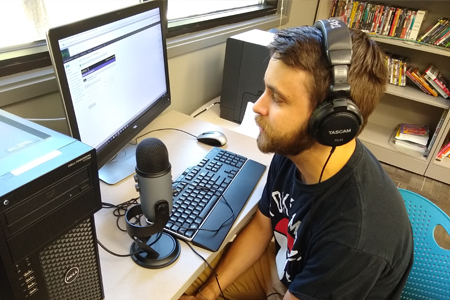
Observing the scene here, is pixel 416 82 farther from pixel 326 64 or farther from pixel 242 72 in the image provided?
pixel 326 64

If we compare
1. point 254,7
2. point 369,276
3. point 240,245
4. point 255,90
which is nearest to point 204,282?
point 240,245

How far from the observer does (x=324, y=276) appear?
75cm

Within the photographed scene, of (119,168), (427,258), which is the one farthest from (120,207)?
(427,258)

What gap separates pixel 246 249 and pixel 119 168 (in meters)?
0.48

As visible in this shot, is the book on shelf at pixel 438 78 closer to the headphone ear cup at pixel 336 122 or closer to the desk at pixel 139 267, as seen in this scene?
the desk at pixel 139 267

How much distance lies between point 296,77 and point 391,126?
2.38m

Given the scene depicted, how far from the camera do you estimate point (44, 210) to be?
46 centimetres

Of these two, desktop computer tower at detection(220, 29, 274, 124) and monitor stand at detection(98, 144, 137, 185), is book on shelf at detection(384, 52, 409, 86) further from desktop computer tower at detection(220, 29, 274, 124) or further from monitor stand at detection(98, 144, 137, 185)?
monitor stand at detection(98, 144, 137, 185)

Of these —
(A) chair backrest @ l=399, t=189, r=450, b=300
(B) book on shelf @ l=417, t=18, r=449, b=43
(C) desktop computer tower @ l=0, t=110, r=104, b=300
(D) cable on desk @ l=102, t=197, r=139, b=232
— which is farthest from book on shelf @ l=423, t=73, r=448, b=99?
(C) desktop computer tower @ l=0, t=110, r=104, b=300

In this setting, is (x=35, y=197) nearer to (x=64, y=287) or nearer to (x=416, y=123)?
(x=64, y=287)

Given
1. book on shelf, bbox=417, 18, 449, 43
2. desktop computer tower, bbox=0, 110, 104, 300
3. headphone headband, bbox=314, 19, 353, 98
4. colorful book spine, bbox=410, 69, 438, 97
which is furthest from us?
colorful book spine, bbox=410, 69, 438, 97

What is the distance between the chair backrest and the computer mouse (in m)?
0.63

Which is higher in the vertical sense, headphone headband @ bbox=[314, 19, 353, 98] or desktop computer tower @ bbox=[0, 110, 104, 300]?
headphone headband @ bbox=[314, 19, 353, 98]

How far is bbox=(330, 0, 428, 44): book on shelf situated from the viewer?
2330 mm
